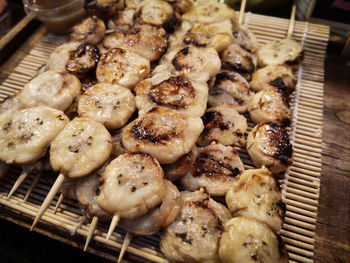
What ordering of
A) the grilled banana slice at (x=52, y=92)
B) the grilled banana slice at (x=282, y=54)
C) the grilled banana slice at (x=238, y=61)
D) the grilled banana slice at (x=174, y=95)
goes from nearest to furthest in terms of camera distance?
the grilled banana slice at (x=174, y=95) < the grilled banana slice at (x=52, y=92) < the grilled banana slice at (x=238, y=61) < the grilled banana slice at (x=282, y=54)

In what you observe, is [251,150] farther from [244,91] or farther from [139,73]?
[139,73]

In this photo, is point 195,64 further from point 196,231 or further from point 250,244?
point 250,244

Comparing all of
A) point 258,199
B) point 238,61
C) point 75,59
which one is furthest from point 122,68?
point 258,199

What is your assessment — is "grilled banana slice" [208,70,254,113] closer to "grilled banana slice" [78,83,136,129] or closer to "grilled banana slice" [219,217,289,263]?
"grilled banana slice" [78,83,136,129]

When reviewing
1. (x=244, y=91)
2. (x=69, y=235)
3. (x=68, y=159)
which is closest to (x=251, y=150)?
(x=244, y=91)

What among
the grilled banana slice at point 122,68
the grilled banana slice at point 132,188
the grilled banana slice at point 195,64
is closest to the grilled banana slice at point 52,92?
the grilled banana slice at point 122,68

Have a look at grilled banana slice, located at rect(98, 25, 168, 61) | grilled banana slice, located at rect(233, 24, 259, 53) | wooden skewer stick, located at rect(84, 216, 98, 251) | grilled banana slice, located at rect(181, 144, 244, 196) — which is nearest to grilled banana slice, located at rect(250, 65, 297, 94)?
grilled banana slice, located at rect(233, 24, 259, 53)

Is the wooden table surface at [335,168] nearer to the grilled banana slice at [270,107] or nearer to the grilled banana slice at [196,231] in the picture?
the grilled banana slice at [270,107]
